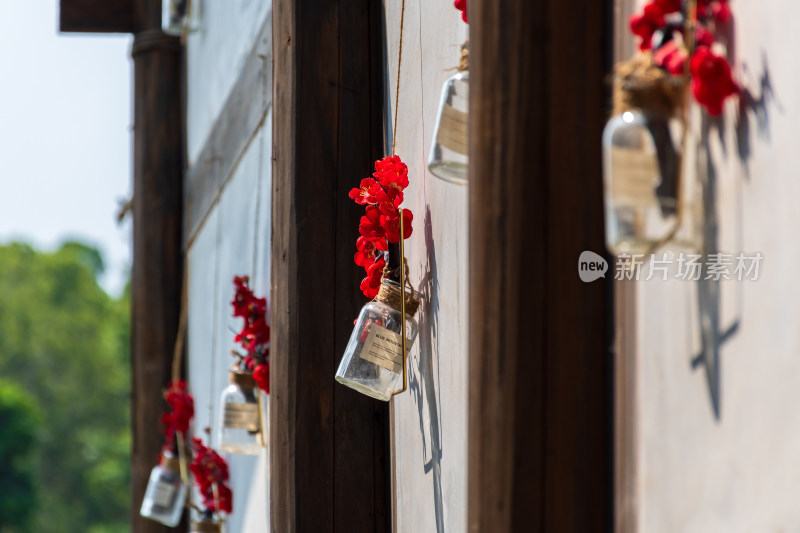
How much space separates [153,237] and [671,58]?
407cm

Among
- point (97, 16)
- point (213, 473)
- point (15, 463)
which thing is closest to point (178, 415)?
point (213, 473)

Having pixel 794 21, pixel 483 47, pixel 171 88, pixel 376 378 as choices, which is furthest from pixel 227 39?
pixel 794 21

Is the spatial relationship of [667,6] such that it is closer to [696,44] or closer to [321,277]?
[696,44]

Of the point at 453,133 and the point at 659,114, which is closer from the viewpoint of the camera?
the point at 659,114

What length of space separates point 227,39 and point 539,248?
2740 millimetres

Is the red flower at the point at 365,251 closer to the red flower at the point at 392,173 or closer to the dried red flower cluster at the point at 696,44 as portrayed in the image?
the red flower at the point at 392,173

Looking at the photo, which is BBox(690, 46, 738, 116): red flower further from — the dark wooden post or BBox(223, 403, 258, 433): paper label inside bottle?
the dark wooden post

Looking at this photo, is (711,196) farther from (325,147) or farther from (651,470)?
(325,147)

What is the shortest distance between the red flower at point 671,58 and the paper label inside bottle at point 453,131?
45cm

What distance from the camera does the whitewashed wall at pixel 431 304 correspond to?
57.5 inches

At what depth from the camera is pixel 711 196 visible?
815mm

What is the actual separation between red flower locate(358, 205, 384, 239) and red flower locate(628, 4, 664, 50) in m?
0.81

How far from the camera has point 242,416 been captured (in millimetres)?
2621

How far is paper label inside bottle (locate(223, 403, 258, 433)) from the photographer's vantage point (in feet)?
8.59
